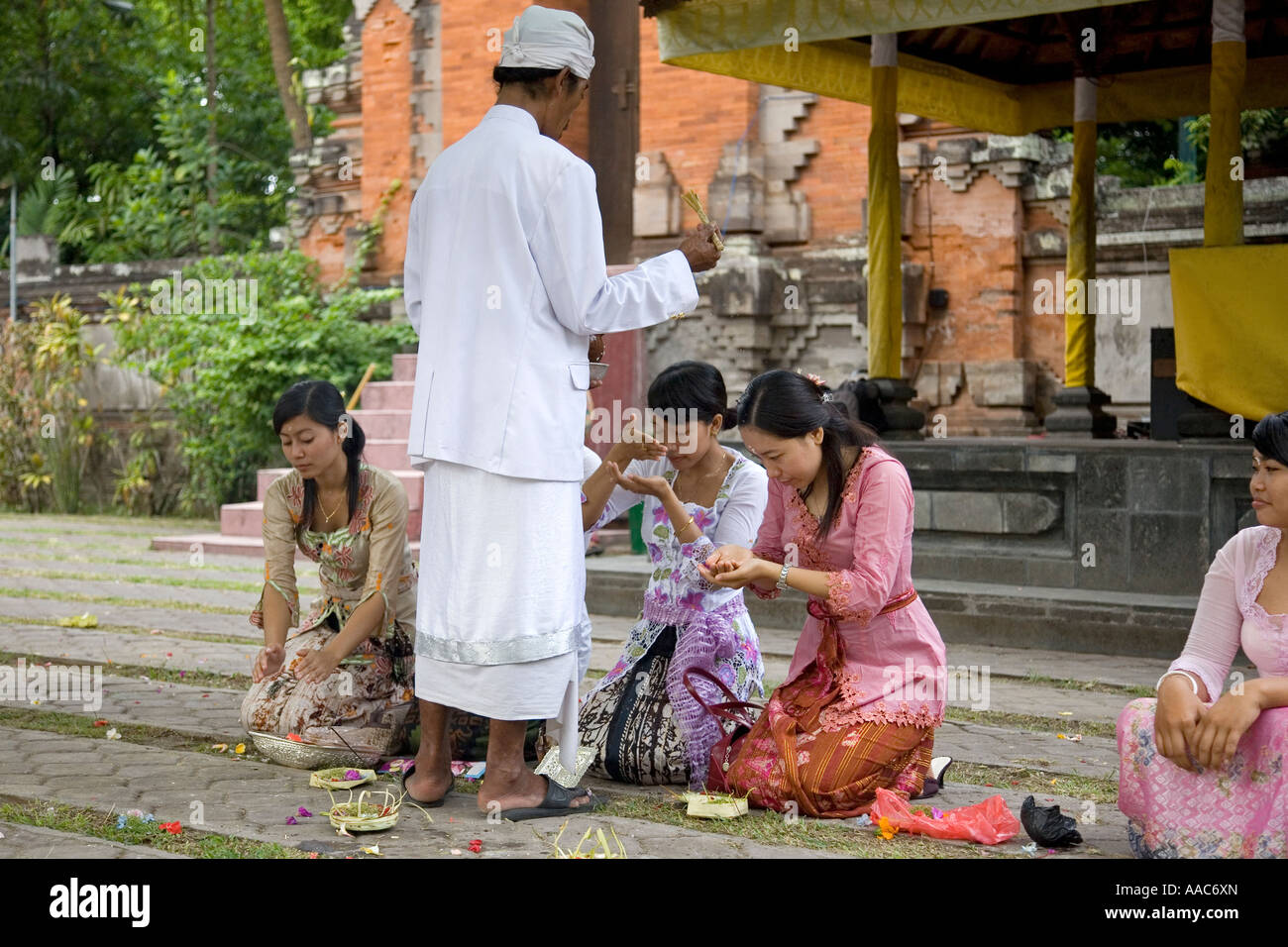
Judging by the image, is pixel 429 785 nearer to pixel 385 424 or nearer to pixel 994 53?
pixel 994 53

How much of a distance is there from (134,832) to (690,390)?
211cm

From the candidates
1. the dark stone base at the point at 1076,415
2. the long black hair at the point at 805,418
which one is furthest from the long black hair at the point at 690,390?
the dark stone base at the point at 1076,415

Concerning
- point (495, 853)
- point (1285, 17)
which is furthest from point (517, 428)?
point (1285, 17)

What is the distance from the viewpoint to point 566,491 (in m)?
4.14

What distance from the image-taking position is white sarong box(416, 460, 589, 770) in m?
4.01

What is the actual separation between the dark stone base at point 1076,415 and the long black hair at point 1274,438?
600 centimetres

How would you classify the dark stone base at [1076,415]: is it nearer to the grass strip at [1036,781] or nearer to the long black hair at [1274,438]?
the grass strip at [1036,781]

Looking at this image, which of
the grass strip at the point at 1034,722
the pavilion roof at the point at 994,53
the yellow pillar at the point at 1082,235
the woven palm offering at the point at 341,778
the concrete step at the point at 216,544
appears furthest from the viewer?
the concrete step at the point at 216,544

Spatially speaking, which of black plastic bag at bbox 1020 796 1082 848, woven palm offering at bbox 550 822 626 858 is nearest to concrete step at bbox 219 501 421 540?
woven palm offering at bbox 550 822 626 858

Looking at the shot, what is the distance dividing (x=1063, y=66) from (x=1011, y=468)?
394 cm

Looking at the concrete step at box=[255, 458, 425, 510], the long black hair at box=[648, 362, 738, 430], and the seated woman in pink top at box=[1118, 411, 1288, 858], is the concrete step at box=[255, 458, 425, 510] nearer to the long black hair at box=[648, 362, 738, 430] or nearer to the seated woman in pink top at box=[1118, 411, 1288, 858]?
the long black hair at box=[648, 362, 738, 430]

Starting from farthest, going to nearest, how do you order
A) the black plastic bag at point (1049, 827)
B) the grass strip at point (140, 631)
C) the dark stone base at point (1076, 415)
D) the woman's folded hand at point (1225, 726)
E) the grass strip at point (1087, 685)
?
the dark stone base at point (1076, 415)
the grass strip at point (140, 631)
the grass strip at point (1087, 685)
the black plastic bag at point (1049, 827)
the woman's folded hand at point (1225, 726)

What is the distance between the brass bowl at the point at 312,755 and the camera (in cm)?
476
